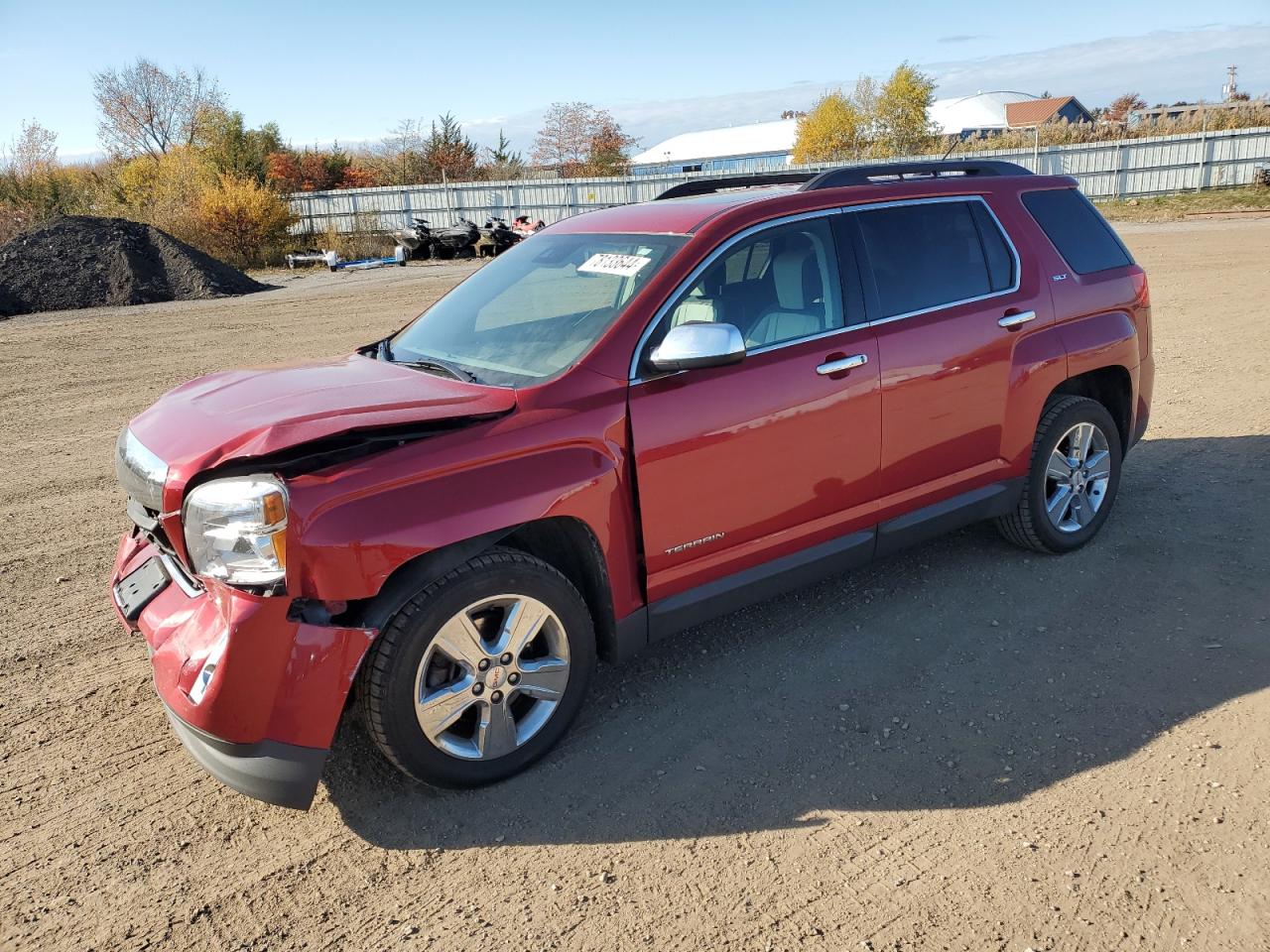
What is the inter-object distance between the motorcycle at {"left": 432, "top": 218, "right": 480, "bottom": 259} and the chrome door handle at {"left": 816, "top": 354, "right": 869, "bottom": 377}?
26.1 metres

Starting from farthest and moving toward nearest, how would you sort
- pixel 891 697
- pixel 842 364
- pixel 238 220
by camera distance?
1. pixel 238 220
2. pixel 842 364
3. pixel 891 697

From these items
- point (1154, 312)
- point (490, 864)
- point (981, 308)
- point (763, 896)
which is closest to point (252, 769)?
point (490, 864)

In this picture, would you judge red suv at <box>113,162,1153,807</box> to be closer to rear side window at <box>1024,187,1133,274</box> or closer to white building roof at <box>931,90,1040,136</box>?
rear side window at <box>1024,187,1133,274</box>

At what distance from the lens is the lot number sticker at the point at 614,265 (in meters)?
3.74

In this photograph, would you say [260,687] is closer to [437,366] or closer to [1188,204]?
[437,366]

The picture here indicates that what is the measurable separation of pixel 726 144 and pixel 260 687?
87761 millimetres

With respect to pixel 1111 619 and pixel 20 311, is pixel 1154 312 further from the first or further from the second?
pixel 20 311

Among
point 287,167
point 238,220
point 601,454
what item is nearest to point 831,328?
point 601,454

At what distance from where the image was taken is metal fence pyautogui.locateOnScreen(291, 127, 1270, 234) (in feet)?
105

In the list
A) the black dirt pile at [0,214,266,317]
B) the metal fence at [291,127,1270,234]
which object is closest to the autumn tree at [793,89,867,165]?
the metal fence at [291,127,1270,234]

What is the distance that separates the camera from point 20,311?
A: 18.6 m

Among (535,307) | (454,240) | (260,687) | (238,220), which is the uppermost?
(238,220)

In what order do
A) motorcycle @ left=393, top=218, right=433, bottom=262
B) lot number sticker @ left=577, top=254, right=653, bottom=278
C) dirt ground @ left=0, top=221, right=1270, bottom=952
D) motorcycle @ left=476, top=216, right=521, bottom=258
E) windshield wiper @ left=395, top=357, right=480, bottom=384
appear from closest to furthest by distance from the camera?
1. dirt ground @ left=0, top=221, right=1270, bottom=952
2. windshield wiper @ left=395, top=357, right=480, bottom=384
3. lot number sticker @ left=577, top=254, right=653, bottom=278
4. motorcycle @ left=476, top=216, right=521, bottom=258
5. motorcycle @ left=393, top=218, right=433, bottom=262

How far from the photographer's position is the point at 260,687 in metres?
2.77
